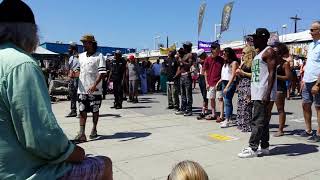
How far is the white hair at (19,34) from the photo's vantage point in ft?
6.95

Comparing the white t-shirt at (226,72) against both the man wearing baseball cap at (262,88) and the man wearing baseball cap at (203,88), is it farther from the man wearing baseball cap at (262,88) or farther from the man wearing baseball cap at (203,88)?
the man wearing baseball cap at (262,88)

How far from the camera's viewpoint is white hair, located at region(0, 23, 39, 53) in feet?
6.95

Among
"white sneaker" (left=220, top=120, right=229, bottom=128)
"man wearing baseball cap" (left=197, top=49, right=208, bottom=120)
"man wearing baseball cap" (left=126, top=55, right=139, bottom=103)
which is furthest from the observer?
"man wearing baseball cap" (left=126, top=55, right=139, bottom=103)

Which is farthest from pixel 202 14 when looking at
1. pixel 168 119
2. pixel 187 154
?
pixel 187 154

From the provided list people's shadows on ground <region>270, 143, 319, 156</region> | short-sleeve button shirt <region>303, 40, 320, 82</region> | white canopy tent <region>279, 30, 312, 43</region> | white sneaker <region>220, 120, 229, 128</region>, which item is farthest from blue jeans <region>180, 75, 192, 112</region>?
white canopy tent <region>279, 30, 312, 43</region>

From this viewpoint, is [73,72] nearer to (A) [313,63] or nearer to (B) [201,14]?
(A) [313,63]

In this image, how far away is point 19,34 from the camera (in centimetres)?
214

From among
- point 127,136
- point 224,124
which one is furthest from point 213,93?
point 127,136

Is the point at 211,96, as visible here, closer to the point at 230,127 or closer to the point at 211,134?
the point at 230,127

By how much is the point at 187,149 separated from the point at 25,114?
182 inches

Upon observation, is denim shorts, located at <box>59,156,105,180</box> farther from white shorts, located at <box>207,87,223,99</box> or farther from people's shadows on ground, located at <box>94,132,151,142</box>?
white shorts, located at <box>207,87,223,99</box>

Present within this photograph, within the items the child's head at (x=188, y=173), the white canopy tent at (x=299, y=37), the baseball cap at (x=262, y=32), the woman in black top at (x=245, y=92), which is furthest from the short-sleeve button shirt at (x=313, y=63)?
the white canopy tent at (x=299, y=37)

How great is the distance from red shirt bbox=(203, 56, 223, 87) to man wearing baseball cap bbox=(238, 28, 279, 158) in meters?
3.14

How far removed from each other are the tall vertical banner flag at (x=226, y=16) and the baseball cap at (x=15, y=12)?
75.4 feet
